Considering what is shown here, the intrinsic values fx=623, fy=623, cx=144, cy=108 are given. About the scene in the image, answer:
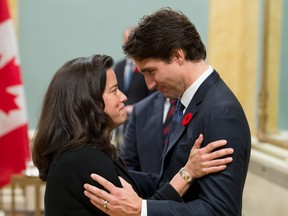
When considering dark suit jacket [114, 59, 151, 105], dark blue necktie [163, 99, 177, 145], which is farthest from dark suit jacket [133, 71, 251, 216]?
dark suit jacket [114, 59, 151, 105]

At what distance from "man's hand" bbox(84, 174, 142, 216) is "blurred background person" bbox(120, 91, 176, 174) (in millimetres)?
997

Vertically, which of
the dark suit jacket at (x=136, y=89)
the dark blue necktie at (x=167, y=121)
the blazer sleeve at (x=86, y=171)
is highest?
the blazer sleeve at (x=86, y=171)

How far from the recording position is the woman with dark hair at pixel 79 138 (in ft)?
6.90

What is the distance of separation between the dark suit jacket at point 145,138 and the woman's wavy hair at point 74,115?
2.99 ft

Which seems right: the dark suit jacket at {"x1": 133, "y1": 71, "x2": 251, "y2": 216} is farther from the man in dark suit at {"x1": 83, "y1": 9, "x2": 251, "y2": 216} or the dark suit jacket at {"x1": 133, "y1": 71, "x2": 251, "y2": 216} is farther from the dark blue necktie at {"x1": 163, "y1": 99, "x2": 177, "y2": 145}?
the dark blue necktie at {"x1": 163, "y1": 99, "x2": 177, "y2": 145}

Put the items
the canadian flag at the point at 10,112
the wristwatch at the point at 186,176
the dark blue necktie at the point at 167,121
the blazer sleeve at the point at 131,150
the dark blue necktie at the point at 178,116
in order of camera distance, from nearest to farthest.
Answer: the wristwatch at the point at 186,176 → the dark blue necktie at the point at 178,116 → the dark blue necktie at the point at 167,121 → the blazer sleeve at the point at 131,150 → the canadian flag at the point at 10,112

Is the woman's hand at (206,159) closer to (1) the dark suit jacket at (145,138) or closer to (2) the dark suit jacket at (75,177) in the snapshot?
(2) the dark suit jacket at (75,177)

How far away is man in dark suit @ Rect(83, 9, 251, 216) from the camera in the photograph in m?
2.10

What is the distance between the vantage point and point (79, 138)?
214cm

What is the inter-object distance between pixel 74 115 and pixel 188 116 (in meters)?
0.42

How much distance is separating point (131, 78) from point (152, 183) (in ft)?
9.77

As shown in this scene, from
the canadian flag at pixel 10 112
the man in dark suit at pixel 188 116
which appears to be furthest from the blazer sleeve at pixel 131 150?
the canadian flag at pixel 10 112

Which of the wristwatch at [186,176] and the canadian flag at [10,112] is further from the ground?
the wristwatch at [186,176]

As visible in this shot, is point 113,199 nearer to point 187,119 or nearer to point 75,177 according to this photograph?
point 75,177
